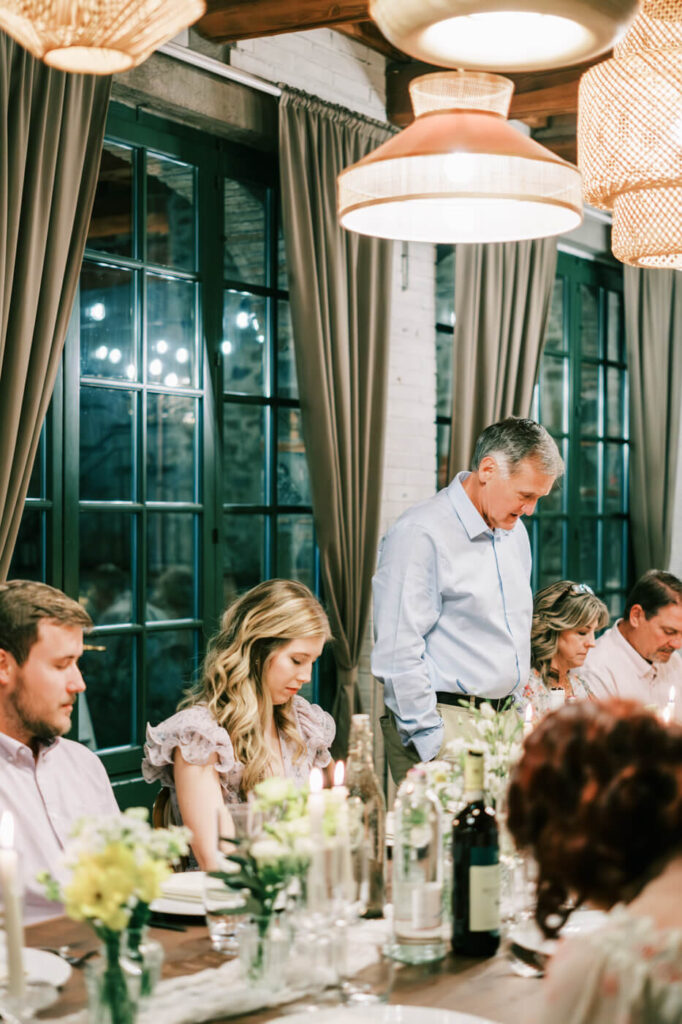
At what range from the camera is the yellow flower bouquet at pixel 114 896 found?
144 centimetres

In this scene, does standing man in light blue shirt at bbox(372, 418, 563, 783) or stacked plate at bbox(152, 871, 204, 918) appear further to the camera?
standing man in light blue shirt at bbox(372, 418, 563, 783)

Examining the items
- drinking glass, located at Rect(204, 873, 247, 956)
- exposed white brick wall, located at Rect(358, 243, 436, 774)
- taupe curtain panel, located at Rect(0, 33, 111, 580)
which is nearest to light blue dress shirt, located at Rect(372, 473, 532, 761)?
taupe curtain panel, located at Rect(0, 33, 111, 580)

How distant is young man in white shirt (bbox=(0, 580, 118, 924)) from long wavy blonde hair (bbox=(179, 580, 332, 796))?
1.23 ft

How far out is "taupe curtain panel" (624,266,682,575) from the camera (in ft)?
22.0

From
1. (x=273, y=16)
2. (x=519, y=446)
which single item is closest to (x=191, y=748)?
(x=519, y=446)

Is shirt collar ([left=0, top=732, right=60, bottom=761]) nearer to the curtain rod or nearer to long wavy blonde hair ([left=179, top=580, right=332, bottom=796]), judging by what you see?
long wavy blonde hair ([left=179, top=580, right=332, bottom=796])

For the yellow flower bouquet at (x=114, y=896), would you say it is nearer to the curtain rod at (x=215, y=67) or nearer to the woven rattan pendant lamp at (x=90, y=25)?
the woven rattan pendant lamp at (x=90, y=25)

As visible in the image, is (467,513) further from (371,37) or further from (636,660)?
(371,37)

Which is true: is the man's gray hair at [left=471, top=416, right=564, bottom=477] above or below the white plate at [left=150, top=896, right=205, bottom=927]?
above

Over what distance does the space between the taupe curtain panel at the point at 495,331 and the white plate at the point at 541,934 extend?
310 cm

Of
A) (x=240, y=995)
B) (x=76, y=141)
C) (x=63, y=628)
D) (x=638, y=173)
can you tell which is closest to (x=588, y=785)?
(x=240, y=995)

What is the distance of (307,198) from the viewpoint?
425 cm

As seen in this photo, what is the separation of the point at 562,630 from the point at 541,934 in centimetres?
209

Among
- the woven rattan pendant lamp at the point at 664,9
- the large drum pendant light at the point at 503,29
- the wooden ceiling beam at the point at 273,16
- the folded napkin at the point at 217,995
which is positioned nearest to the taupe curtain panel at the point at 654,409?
the wooden ceiling beam at the point at 273,16
